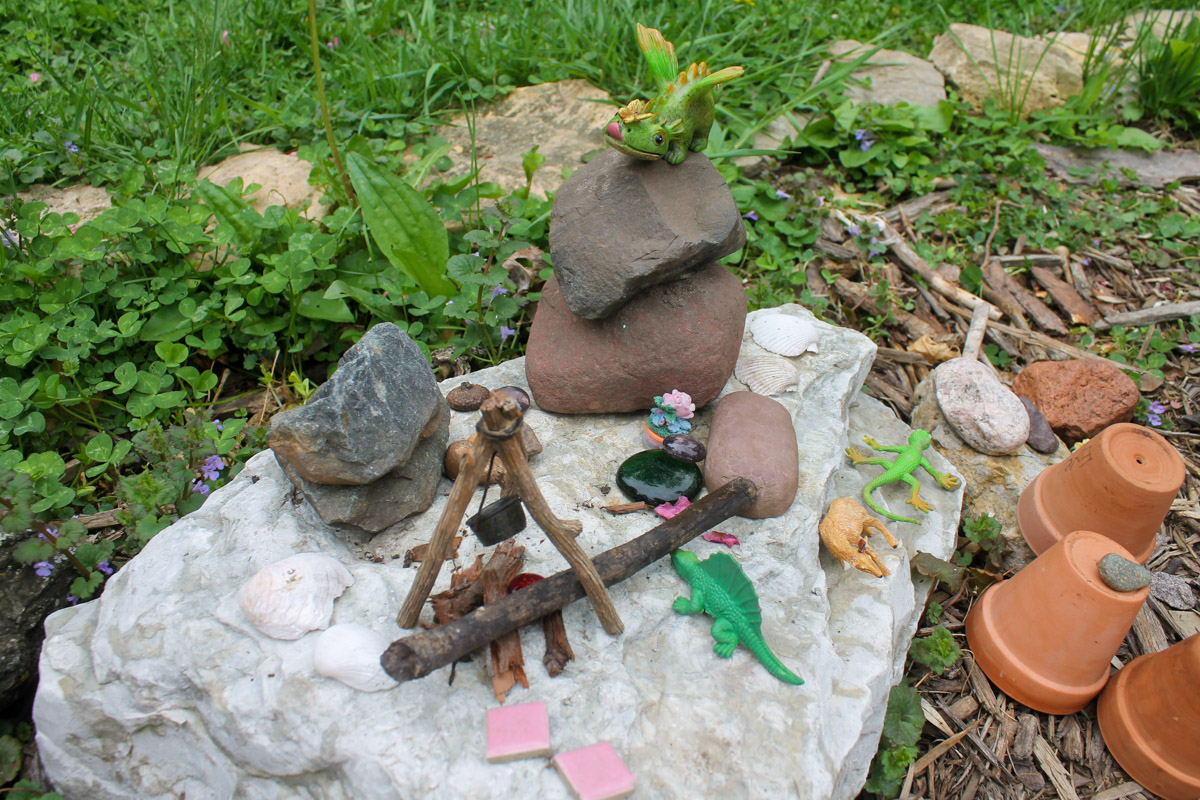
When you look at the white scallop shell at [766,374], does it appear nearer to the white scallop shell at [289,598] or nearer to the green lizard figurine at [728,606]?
the green lizard figurine at [728,606]

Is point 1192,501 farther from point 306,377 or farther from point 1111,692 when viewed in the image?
point 306,377

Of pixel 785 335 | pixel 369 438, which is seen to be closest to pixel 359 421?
pixel 369 438

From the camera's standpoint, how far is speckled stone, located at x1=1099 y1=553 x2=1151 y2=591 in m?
2.23

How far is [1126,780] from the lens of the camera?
240 cm

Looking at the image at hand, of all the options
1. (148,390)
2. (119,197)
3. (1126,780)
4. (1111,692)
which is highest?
(119,197)

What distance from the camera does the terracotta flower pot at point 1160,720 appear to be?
219 cm

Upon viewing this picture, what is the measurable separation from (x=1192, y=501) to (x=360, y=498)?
10.6ft

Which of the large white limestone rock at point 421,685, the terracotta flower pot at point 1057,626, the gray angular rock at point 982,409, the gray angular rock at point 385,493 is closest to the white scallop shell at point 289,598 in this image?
the large white limestone rock at point 421,685

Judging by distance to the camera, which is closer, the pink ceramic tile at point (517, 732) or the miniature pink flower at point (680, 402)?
the pink ceramic tile at point (517, 732)

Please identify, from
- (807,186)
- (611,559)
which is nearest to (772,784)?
(611,559)

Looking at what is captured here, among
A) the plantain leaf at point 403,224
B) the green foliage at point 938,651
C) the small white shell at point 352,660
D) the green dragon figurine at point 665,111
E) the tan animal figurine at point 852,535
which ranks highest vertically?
the green dragon figurine at point 665,111

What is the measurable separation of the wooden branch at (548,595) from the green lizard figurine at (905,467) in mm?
599

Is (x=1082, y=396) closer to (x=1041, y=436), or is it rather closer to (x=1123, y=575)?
(x=1041, y=436)

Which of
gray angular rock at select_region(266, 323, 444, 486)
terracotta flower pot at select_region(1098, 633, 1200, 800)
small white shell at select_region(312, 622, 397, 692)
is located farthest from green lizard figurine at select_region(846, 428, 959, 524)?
small white shell at select_region(312, 622, 397, 692)
